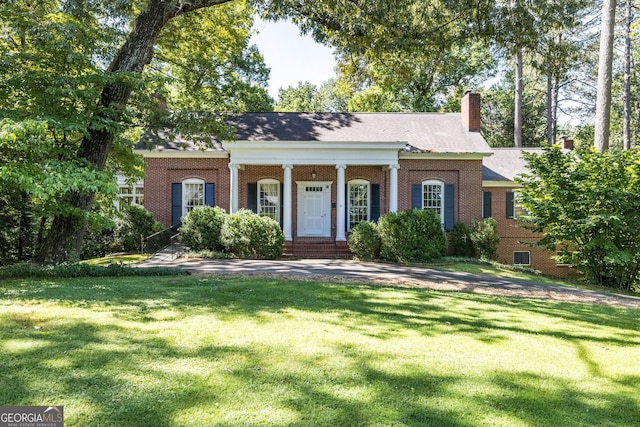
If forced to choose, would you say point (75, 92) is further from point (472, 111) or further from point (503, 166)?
point (503, 166)

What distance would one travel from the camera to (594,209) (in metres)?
12.7

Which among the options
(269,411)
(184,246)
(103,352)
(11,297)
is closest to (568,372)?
(269,411)

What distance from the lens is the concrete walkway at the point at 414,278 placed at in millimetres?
9625

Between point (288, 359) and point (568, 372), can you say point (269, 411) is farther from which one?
point (568, 372)

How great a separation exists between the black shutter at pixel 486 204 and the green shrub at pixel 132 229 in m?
14.5

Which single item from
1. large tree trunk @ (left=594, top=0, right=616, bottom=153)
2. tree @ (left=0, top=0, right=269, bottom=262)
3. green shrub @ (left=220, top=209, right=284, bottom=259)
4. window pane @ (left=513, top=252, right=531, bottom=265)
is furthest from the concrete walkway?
window pane @ (left=513, top=252, right=531, bottom=265)

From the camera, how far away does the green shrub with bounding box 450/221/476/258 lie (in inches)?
696

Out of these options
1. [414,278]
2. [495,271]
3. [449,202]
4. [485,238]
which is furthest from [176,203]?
[485,238]

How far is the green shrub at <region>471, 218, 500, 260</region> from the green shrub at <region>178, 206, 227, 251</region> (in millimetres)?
10236

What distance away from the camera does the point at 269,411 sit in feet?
9.73

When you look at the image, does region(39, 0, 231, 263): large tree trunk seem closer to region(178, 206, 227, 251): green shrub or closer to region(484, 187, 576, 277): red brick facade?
region(178, 206, 227, 251): green shrub

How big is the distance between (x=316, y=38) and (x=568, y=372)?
9823 millimetres

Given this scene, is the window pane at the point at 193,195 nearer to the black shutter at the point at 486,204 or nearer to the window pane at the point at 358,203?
the window pane at the point at 358,203

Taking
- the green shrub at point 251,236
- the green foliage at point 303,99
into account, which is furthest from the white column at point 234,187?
the green foliage at point 303,99
